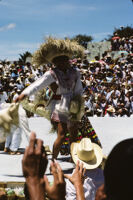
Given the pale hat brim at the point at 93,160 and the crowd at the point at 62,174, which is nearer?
the crowd at the point at 62,174

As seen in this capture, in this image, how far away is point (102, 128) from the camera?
852cm

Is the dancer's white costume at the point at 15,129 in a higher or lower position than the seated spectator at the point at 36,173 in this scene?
lower

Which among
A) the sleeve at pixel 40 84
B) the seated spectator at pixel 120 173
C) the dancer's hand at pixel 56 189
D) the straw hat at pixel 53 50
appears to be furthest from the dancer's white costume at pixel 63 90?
the seated spectator at pixel 120 173

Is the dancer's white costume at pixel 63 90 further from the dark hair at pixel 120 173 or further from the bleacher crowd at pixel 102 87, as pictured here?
the bleacher crowd at pixel 102 87

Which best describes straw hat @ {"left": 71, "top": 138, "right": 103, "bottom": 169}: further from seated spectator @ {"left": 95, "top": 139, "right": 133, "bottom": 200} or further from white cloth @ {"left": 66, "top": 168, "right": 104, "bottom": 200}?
seated spectator @ {"left": 95, "top": 139, "right": 133, "bottom": 200}

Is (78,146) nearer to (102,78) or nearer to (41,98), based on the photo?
(41,98)

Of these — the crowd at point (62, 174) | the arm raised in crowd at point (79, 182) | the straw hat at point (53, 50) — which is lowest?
the arm raised in crowd at point (79, 182)

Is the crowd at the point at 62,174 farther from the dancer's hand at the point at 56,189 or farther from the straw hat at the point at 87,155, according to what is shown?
the straw hat at the point at 87,155

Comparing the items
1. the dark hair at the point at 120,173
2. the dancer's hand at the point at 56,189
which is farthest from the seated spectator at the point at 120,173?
the dancer's hand at the point at 56,189

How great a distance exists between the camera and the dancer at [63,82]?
4.61 meters

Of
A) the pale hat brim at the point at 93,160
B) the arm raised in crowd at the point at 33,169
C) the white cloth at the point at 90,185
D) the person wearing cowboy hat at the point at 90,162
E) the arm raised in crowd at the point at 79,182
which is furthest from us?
the pale hat brim at the point at 93,160

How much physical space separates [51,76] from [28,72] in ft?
38.7

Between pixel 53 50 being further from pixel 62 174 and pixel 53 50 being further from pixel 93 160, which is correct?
pixel 62 174

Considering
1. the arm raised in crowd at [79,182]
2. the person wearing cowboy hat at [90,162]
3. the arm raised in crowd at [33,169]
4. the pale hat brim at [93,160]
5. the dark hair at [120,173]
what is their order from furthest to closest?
the pale hat brim at [93,160] → the person wearing cowboy hat at [90,162] → the arm raised in crowd at [79,182] → the arm raised in crowd at [33,169] → the dark hair at [120,173]
